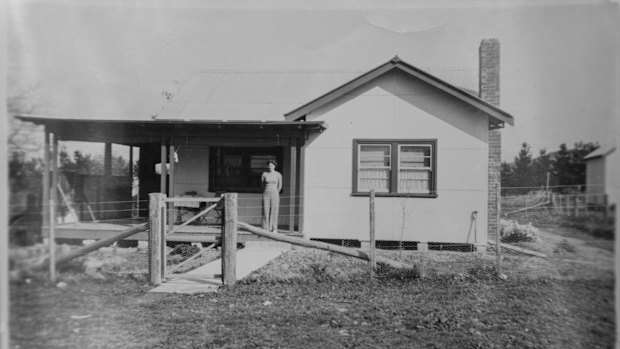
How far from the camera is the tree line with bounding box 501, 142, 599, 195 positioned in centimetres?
434

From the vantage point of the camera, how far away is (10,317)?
370 cm

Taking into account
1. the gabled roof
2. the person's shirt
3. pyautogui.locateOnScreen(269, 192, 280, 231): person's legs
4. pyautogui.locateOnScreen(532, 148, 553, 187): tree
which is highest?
the gabled roof

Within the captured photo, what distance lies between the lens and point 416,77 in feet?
30.6

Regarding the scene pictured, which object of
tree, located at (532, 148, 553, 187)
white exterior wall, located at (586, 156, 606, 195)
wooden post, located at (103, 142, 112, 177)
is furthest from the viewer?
wooden post, located at (103, 142, 112, 177)

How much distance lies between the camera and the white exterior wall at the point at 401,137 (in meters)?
9.21

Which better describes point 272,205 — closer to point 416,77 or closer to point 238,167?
point 238,167

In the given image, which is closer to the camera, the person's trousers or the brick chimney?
the brick chimney

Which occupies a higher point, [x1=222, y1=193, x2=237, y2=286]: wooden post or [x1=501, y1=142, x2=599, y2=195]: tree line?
[x1=501, y1=142, x2=599, y2=195]: tree line

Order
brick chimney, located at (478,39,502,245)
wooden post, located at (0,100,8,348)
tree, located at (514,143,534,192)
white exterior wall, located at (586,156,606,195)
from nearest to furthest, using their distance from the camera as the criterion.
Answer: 1. wooden post, located at (0,100,8,348)
2. white exterior wall, located at (586,156,606,195)
3. tree, located at (514,143,534,192)
4. brick chimney, located at (478,39,502,245)

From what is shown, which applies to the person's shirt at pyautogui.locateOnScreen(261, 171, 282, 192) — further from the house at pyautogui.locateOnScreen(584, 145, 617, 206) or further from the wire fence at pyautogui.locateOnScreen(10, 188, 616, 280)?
the house at pyautogui.locateOnScreen(584, 145, 617, 206)

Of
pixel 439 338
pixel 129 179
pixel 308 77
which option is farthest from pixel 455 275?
pixel 129 179

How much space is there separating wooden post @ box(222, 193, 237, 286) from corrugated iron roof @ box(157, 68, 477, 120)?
4.95 m

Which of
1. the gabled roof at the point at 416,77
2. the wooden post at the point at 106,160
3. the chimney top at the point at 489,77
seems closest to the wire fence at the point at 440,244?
the wooden post at the point at 106,160

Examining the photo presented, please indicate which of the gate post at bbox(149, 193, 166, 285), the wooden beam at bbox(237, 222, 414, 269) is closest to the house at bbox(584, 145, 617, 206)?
the wooden beam at bbox(237, 222, 414, 269)
